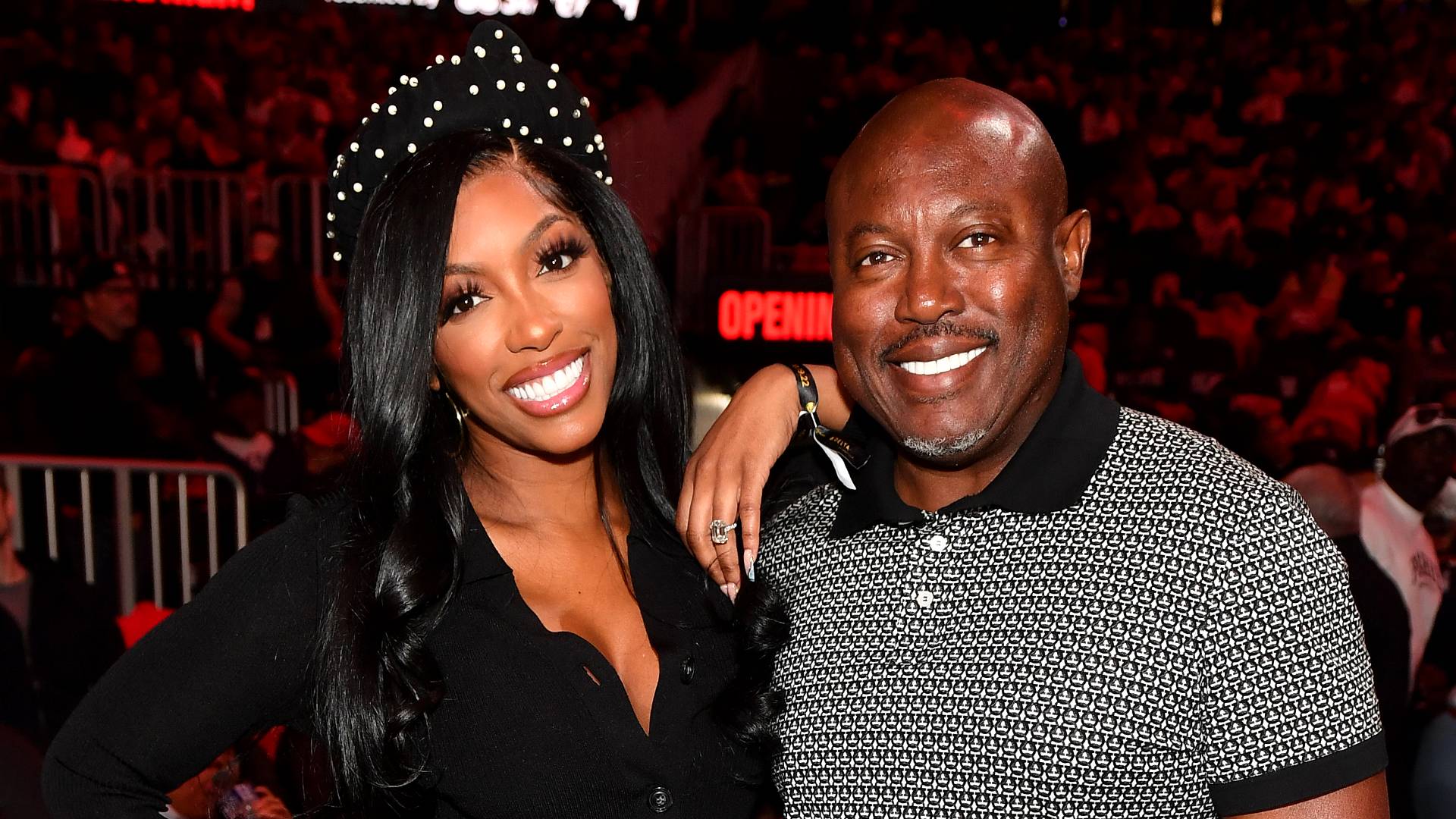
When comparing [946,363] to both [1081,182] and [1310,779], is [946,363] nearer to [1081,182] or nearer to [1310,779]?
[1310,779]

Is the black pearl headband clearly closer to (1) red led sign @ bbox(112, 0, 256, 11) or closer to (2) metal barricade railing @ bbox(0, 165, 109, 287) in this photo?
(2) metal barricade railing @ bbox(0, 165, 109, 287)

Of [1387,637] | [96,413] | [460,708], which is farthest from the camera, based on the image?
[96,413]

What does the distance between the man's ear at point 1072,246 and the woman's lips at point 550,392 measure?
74 cm

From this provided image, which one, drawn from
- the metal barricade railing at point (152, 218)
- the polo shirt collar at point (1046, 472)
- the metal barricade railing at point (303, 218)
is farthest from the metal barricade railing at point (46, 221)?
the polo shirt collar at point (1046, 472)

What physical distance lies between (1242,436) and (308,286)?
16.2 feet

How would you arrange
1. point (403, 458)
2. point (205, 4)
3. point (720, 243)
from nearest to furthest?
point (403, 458) → point (720, 243) → point (205, 4)

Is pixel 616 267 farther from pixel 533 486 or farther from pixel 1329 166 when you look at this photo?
pixel 1329 166

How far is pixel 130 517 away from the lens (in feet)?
14.6

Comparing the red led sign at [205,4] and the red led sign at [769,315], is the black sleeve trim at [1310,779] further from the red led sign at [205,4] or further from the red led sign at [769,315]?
the red led sign at [205,4]

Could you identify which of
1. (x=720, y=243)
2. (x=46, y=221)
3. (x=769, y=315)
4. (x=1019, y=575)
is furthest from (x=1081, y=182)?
(x=1019, y=575)

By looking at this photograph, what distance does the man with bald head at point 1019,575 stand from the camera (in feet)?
4.97

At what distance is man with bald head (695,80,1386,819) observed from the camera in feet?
A: 4.97

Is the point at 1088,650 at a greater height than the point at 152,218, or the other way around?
the point at 1088,650

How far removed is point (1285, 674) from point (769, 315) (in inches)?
160
